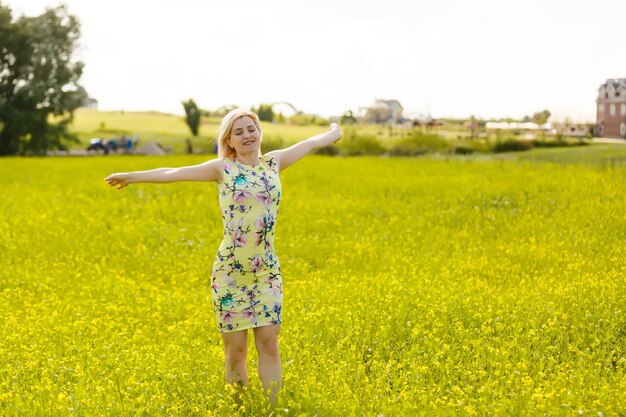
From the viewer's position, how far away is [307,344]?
9.01m

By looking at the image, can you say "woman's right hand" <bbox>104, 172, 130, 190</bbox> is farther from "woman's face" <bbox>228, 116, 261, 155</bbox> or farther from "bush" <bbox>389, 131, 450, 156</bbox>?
"bush" <bbox>389, 131, 450, 156</bbox>

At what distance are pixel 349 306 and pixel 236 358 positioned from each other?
3459 mm

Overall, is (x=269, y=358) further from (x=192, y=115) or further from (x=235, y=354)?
(x=192, y=115)

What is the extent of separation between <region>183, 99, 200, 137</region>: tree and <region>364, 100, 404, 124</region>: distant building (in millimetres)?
15131

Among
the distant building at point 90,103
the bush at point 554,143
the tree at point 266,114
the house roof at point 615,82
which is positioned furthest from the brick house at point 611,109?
the distant building at point 90,103

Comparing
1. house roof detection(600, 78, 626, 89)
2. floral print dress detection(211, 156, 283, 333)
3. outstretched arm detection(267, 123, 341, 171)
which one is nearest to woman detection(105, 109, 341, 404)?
floral print dress detection(211, 156, 283, 333)

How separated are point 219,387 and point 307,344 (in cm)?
139

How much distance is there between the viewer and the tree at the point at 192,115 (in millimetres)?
62531

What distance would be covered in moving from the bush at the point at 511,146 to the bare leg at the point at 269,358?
34982mm

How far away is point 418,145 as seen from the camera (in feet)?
151

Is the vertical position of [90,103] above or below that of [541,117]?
above

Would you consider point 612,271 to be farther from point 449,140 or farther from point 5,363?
point 449,140

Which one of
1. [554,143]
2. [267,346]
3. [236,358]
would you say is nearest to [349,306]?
[236,358]

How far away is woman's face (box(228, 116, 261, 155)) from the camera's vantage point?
7.18 meters
